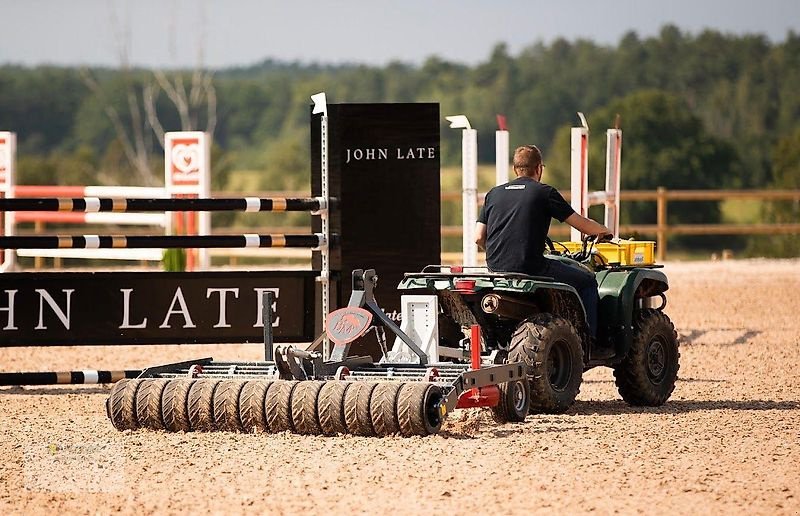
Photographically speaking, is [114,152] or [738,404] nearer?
[738,404]

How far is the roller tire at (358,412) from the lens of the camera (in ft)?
26.9

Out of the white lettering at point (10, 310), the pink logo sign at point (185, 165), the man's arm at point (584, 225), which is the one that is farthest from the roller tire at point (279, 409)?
the pink logo sign at point (185, 165)

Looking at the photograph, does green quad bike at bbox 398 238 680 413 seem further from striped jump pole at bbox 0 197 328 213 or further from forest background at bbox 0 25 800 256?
forest background at bbox 0 25 800 256

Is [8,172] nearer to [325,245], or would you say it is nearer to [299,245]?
[299,245]

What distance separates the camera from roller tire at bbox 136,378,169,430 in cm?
863

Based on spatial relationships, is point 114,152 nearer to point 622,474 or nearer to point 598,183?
point 598,183

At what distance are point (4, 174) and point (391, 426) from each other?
30.9ft

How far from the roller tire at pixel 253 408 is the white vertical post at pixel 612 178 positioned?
4180 mm

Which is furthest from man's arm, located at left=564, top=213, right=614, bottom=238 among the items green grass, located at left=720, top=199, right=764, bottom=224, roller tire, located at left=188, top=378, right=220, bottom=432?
green grass, located at left=720, top=199, right=764, bottom=224

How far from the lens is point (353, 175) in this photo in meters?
11.1

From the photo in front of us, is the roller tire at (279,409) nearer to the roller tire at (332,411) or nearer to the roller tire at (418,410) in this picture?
the roller tire at (332,411)

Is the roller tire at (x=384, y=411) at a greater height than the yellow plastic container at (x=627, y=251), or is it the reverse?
the yellow plastic container at (x=627, y=251)

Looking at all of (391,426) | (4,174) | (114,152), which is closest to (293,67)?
(114,152)

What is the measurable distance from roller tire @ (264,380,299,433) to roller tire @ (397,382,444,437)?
1.95 feet
